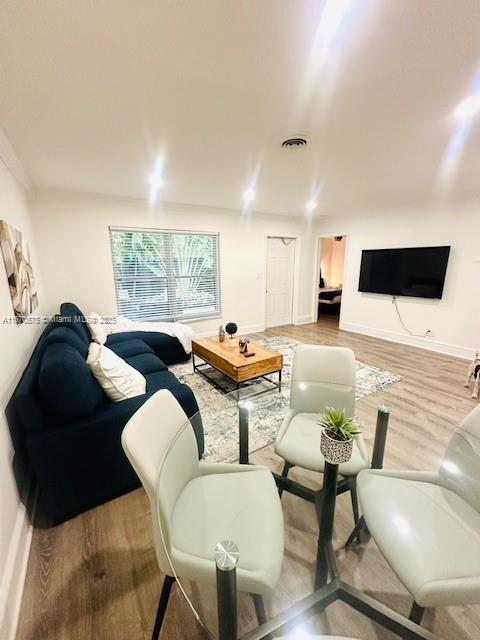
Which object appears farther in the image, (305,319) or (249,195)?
(305,319)

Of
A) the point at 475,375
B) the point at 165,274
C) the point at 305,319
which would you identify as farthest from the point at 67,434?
the point at 305,319

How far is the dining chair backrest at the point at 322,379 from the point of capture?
1662mm

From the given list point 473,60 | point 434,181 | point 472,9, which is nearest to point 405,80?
point 473,60

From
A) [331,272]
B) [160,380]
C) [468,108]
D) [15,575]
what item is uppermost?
[468,108]

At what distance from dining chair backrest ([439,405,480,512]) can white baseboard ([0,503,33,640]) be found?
6.19 ft

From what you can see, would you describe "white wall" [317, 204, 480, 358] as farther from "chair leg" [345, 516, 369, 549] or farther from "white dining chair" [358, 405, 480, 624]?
"chair leg" [345, 516, 369, 549]

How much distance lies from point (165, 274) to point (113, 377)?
2.88 meters

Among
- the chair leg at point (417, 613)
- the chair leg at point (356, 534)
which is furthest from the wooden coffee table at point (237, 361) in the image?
the chair leg at point (417, 613)

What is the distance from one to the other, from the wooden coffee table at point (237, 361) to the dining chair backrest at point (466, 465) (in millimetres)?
1736

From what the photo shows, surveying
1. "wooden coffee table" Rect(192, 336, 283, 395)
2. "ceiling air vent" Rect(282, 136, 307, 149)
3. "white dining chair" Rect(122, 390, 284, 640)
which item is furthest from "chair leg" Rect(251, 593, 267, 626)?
Answer: "ceiling air vent" Rect(282, 136, 307, 149)

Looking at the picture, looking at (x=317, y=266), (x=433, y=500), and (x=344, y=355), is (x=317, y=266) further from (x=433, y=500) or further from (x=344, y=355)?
(x=433, y=500)

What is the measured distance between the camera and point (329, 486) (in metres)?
1.05

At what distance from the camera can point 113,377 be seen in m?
1.71

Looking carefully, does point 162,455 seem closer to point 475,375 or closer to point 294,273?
point 475,375
